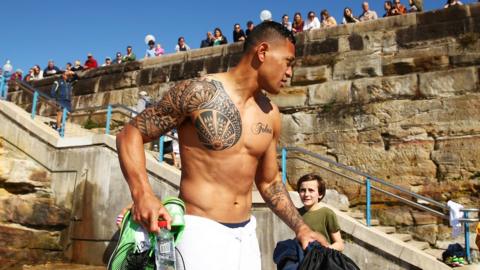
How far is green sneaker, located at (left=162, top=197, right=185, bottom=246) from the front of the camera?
218 centimetres

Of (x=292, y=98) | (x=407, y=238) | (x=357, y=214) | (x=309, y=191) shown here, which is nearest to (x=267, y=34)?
(x=309, y=191)

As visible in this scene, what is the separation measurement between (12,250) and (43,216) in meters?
0.91

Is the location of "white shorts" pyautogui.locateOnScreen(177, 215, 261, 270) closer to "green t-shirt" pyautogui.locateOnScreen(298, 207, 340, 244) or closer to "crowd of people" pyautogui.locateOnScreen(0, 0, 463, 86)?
"green t-shirt" pyautogui.locateOnScreen(298, 207, 340, 244)

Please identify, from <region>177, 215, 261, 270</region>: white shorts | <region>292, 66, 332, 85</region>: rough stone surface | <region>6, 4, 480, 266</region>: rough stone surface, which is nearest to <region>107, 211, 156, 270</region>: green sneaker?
<region>177, 215, 261, 270</region>: white shorts

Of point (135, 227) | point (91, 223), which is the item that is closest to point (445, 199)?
point (91, 223)

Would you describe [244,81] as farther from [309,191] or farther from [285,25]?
[285,25]

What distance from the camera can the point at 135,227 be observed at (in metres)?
2.16

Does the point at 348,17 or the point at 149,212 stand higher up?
the point at 348,17

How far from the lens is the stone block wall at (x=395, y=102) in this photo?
9227 mm

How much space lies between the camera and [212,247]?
2.36 m

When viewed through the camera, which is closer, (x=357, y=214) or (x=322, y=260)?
(x=322, y=260)

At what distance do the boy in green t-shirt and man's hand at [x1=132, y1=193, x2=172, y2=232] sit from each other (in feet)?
8.59

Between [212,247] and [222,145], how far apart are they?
526mm

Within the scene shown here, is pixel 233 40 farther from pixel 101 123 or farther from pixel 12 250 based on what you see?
pixel 12 250
